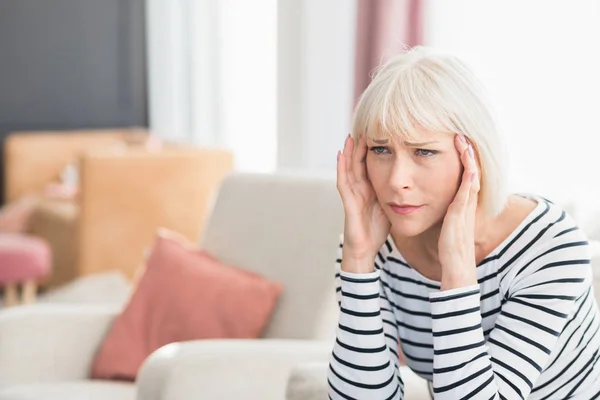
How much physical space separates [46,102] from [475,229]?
5776 mm

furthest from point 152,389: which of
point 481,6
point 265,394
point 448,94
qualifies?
point 481,6

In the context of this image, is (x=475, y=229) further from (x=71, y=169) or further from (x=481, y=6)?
(x=71, y=169)

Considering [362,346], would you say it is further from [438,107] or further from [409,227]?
[438,107]

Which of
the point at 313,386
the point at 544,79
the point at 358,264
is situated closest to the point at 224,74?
the point at 544,79

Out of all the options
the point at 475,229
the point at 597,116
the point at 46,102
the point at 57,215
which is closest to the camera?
the point at 475,229

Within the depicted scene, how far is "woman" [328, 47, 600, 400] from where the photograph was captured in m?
1.48

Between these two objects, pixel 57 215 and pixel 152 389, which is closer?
pixel 152 389

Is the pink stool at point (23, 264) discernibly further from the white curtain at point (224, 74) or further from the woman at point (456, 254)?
the woman at point (456, 254)

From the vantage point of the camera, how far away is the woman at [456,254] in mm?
1482

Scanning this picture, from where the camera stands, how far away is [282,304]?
251 centimetres

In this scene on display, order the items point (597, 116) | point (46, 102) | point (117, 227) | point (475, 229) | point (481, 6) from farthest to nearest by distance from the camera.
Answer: point (46, 102)
point (117, 227)
point (481, 6)
point (597, 116)
point (475, 229)

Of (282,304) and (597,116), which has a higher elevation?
(597,116)

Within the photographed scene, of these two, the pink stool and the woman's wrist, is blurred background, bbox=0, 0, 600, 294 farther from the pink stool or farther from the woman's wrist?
the woman's wrist

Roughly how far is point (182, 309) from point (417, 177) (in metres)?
1.16
